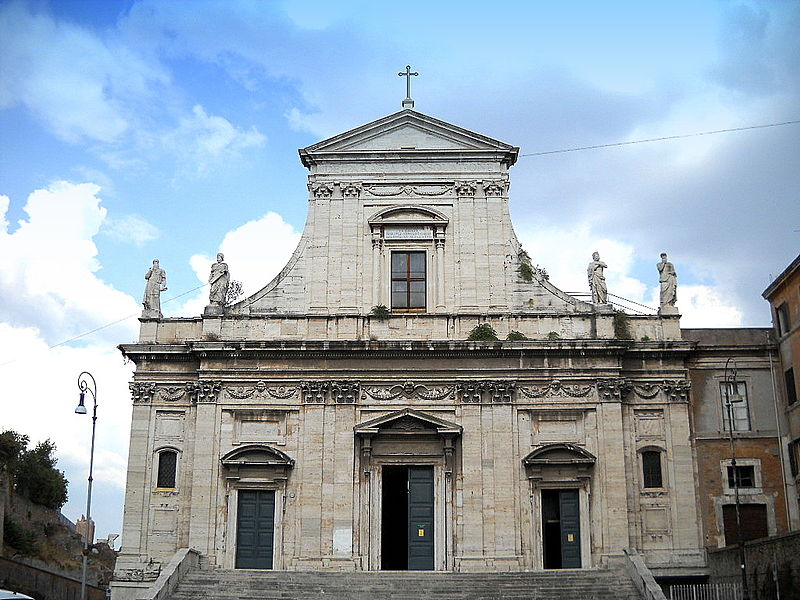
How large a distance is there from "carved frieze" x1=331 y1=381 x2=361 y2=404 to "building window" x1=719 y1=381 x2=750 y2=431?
35.5 ft

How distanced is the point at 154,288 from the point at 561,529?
46.2 feet

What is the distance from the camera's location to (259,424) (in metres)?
27.6

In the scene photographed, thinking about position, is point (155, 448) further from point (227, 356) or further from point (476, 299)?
point (476, 299)

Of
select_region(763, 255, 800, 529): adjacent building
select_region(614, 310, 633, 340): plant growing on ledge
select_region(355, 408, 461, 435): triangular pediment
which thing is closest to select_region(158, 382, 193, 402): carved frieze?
select_region(355, 408, 461, 435): triangular pediment

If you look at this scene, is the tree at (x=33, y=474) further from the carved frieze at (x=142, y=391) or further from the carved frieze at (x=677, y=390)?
the carved frieze at (x=677, y=390)

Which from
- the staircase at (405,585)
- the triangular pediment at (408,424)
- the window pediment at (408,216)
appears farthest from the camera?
the window pediment at (408,216)

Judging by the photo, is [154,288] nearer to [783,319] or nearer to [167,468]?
[167,468]

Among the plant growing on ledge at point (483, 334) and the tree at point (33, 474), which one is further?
the tree at point (33, 474)

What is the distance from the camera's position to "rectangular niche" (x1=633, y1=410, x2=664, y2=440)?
27.9m

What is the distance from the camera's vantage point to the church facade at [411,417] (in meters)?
26.6

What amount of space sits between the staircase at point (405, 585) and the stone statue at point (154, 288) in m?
8.33

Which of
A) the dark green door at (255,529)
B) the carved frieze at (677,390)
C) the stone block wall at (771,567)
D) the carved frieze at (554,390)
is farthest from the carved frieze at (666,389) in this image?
the dark green door at (255,529)

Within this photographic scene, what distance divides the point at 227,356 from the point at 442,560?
841 centimetres

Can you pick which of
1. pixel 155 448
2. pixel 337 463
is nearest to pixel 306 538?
pixel 337 463
